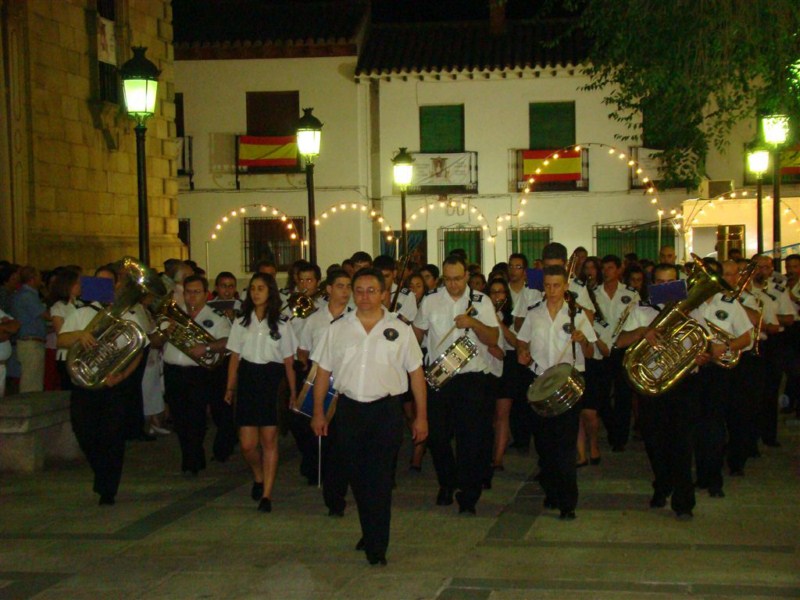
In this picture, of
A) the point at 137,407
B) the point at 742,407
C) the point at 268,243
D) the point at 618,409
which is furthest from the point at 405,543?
the point at 268,243

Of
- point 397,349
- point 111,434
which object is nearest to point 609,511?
point 397,349

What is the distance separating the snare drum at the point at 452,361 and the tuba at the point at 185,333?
2.30 meters

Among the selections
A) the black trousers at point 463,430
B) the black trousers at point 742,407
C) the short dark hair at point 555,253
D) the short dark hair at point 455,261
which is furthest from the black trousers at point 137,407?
the black trousers at point 742,407

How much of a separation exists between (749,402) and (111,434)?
5477 mm

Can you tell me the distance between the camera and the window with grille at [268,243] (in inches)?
1179

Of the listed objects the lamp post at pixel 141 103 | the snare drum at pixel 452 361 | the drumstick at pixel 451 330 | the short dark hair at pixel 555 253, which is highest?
the lamp post at pixel 141 103

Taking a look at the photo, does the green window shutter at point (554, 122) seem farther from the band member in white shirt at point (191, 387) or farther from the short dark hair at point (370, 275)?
the short dark hair at point (370, 275)

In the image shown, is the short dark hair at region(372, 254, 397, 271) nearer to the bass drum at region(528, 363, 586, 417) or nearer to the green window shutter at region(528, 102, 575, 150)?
the bass drum at region(528, 363, 586, 417)

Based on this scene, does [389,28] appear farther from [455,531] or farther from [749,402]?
[455,531]

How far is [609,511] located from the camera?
8.92 m

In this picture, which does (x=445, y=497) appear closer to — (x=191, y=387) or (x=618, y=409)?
(x=191, y=387)

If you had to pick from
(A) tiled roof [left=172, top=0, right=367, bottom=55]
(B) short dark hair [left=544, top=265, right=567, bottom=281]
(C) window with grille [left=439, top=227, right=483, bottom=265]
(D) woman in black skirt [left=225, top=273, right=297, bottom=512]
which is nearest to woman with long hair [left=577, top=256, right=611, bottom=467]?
(B) short dark hair [left=544, top=265, right=567, bottom=281]

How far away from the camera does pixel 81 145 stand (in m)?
17.8

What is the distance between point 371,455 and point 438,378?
5.73 feet
